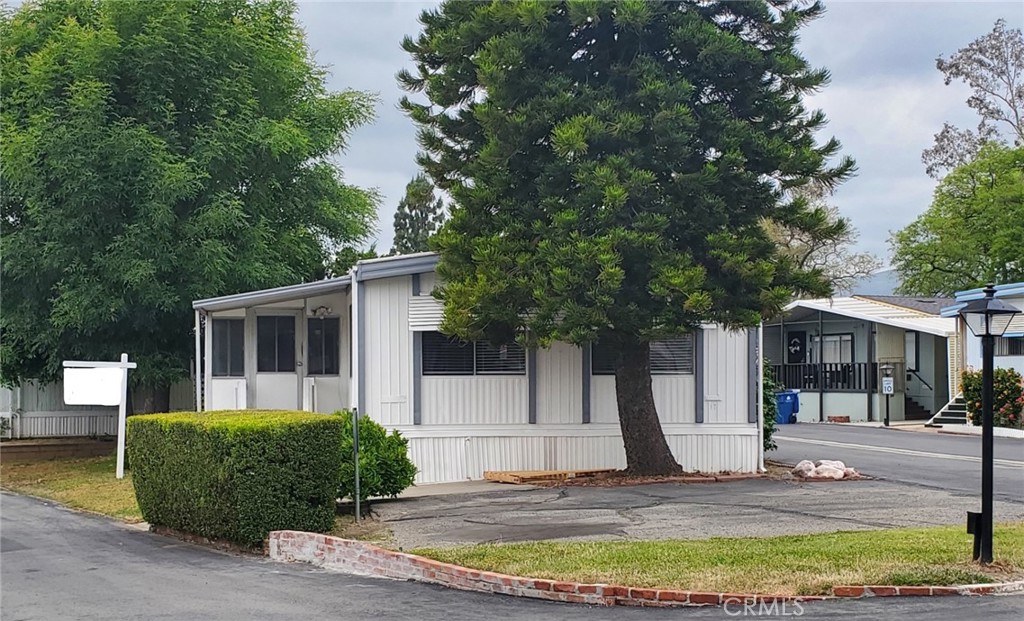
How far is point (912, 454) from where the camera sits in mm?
22359

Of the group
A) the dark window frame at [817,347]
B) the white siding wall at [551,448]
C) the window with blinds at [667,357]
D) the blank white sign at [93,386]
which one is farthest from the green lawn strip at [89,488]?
the dark window frame at [817,347]

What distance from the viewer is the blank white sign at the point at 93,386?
19531 millimetres

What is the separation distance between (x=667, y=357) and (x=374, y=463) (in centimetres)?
614

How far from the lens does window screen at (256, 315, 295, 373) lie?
20.7 m

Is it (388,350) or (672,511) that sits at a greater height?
(388,350)

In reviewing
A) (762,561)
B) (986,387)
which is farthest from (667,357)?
(762,561)

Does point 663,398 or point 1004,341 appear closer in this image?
point 663,398

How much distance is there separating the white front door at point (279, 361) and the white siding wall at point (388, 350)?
369cm

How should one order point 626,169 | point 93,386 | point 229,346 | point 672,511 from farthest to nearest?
point 229,346
point 93,386
point 626,169
point 672,511

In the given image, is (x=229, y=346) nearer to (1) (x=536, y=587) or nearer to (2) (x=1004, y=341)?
(1) (x=536, y=587)

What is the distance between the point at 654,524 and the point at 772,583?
376 cm

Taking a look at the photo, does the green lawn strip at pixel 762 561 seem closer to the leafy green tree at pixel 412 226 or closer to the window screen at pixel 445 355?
the window screen at pixel 445 355

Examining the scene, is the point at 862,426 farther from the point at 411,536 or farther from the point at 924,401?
the point at 411,536

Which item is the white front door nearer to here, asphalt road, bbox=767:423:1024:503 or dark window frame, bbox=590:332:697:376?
dark window frame, bbox=590:332:697:376
